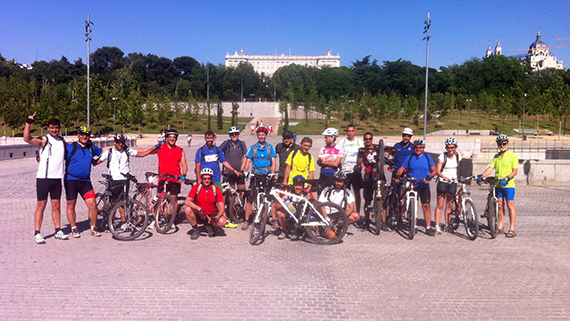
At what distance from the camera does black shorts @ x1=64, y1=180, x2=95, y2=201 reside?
7.66 meters

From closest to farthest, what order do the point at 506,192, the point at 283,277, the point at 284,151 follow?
the point at 283,277 → the point at 506,192 → the point at 284,151

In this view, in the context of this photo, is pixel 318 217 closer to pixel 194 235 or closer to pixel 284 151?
pixel 284 151

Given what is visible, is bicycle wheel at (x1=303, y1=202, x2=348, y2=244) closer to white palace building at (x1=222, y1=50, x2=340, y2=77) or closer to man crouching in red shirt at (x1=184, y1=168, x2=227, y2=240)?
man crouching in red shirt at (x1=184, y1=168, x2=227, y2=240)

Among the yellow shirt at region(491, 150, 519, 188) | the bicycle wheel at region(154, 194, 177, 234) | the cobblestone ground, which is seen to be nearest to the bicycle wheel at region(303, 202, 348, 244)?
the cobblestone ground

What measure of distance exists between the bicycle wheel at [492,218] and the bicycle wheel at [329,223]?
265 cm

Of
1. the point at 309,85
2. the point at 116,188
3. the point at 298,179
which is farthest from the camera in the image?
the point at 309,85

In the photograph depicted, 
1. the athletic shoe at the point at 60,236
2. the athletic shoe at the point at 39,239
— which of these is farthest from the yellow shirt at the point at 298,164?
the athletic shoe at the point at 39,239

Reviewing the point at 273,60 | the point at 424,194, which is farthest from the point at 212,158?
the point at 273,60

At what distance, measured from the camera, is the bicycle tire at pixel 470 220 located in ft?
26.3

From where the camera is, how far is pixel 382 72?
106312 millimetres

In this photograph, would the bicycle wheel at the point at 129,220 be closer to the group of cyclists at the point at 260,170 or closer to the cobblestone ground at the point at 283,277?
the cobblestone ground at the point at 283,277

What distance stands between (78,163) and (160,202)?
4.95ft

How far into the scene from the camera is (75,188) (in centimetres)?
769

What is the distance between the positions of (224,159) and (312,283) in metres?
3.68
